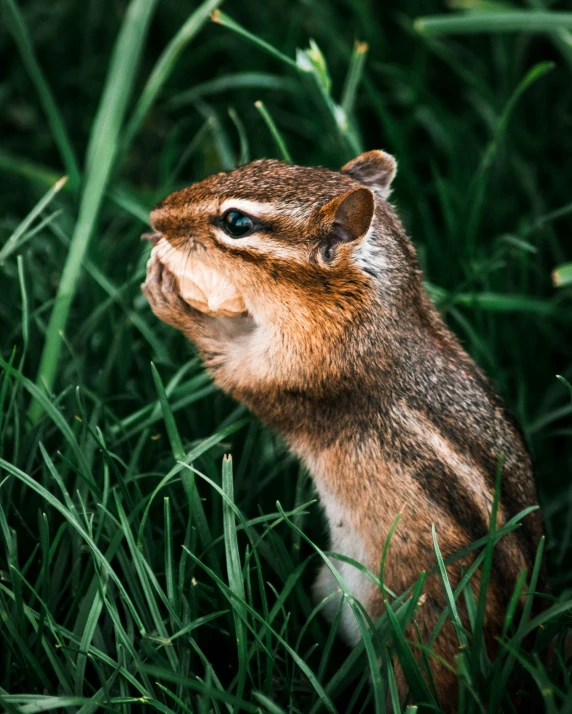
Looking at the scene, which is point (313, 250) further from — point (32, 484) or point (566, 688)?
point (566, 688)

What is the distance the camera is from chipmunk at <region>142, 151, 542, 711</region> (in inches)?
91.8

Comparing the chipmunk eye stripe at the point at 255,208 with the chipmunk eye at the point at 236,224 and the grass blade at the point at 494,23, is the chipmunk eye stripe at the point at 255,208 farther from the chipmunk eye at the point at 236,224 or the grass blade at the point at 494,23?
the grass blade at the point at 494,23

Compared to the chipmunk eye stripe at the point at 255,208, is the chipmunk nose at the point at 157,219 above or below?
below

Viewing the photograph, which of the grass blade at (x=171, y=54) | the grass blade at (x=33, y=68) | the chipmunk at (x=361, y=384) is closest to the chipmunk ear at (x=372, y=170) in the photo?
the chipmunk at (x=361, y=384)

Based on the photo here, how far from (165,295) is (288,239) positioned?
18.3 inches

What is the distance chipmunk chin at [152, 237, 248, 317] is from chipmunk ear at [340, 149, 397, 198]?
561 millimetres

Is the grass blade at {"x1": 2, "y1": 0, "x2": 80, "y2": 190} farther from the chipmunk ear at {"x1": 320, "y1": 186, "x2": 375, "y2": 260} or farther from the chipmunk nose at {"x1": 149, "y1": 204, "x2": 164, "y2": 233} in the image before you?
the chipmunk ear at {"x1": 320, "y1": 186, "x2": 375, "y2": 260}

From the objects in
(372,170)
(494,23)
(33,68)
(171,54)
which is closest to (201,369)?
(372,170)

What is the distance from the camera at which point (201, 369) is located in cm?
313

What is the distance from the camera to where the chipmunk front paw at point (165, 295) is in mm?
2617

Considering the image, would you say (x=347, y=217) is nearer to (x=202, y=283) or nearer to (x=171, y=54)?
(x=202, y=283)

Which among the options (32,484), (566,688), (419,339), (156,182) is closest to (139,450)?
(32,484)

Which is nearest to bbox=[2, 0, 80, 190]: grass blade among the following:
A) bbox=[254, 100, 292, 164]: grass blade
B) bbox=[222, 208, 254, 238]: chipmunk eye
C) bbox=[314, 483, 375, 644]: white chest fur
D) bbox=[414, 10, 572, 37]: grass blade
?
bbox=[254, 100, 292, 164]: grass blade

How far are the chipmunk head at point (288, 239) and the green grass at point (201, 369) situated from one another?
0.46m
